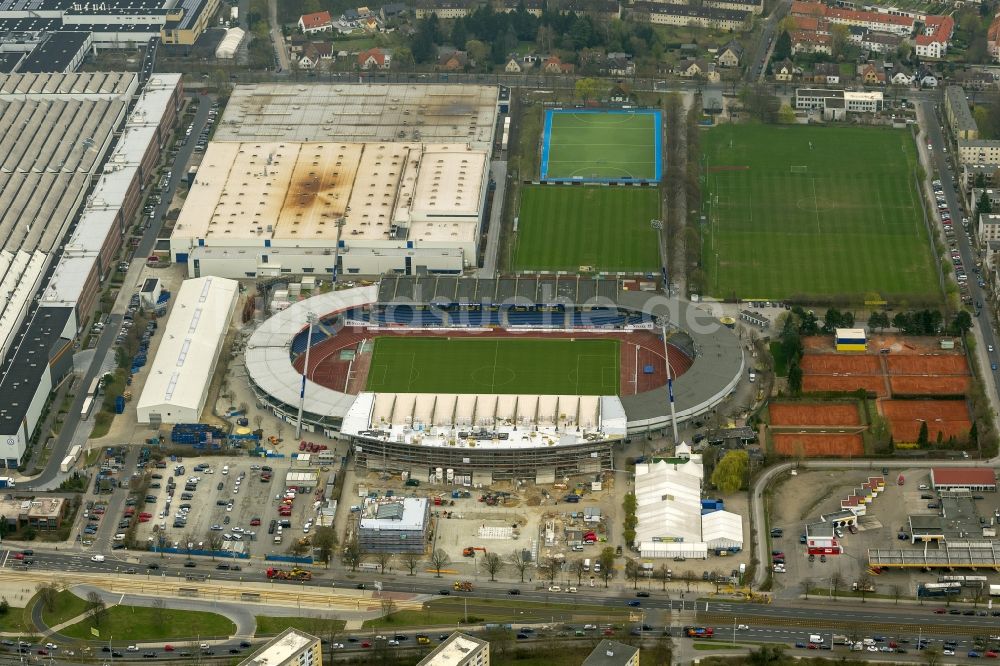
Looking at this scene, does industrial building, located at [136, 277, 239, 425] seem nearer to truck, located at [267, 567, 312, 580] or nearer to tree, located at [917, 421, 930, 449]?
truck, located at [267, 567, 312, 580]

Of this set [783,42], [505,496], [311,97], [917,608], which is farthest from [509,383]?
[783,42]

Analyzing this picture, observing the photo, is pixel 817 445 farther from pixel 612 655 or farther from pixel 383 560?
pixel 383 560

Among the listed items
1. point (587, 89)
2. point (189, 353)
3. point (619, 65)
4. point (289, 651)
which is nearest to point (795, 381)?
point (189, 353)

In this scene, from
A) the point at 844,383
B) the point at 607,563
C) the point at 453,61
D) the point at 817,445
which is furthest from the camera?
the point at 453,61

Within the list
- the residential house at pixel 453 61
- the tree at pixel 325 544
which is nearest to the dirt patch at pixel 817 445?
the tree at pixel 325 544

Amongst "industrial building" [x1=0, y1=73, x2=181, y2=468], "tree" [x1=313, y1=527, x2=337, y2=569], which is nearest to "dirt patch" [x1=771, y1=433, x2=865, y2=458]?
"tree" [x1=313, y1=527, x2=337, y2=569]
